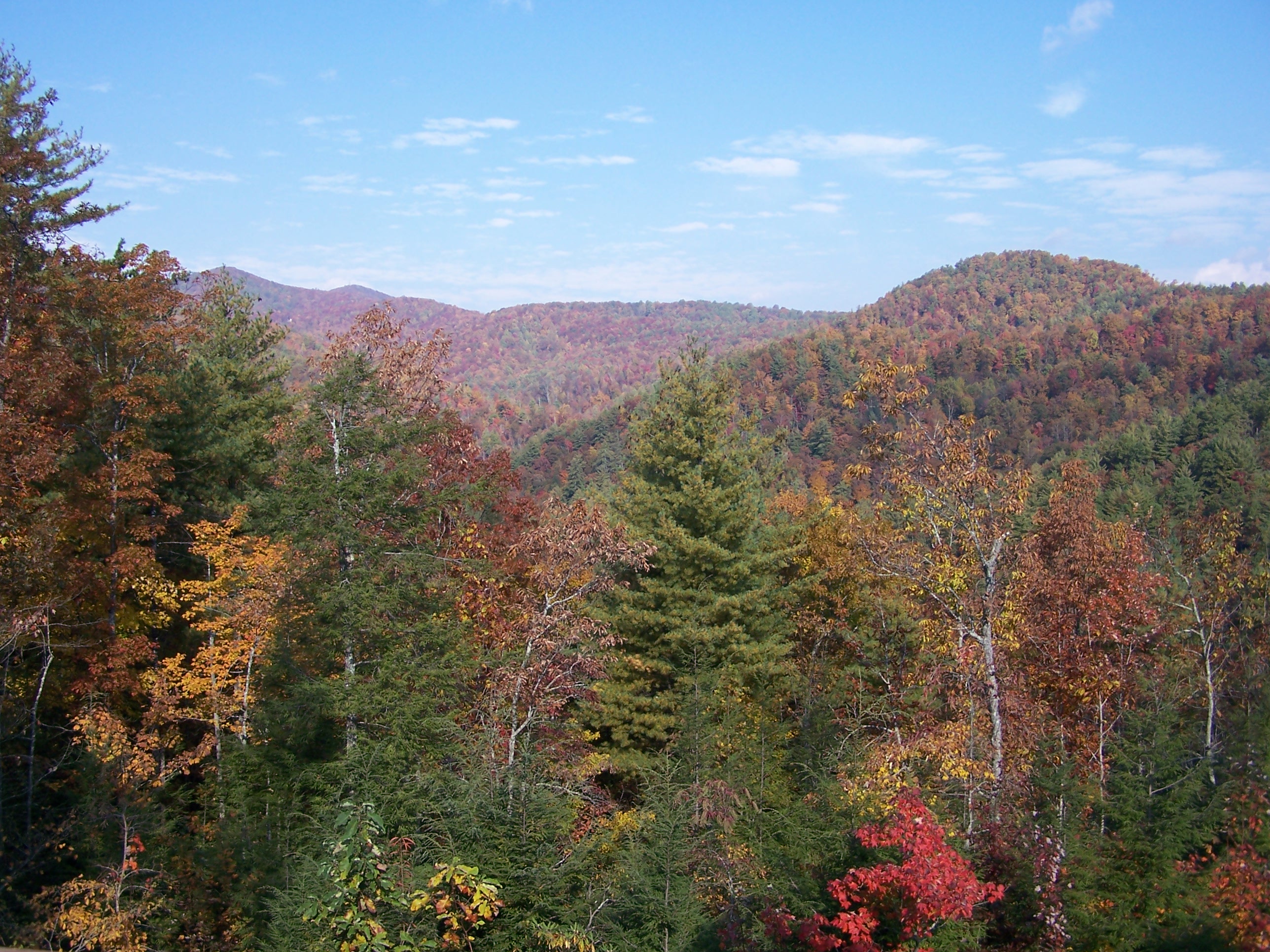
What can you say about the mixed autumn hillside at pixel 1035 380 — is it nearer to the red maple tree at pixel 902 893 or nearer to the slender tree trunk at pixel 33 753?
the slender tree trunk at pixel 33 753

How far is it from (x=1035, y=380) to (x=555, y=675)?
142 meters

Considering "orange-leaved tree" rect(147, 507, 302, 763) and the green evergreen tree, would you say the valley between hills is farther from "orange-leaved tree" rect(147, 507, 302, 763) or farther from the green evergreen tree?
"orange-leaved tree" rect(147, 507, 302, 763)

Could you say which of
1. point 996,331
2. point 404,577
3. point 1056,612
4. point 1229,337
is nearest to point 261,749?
point 404,577

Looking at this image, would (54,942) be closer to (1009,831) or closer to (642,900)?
(642,900)

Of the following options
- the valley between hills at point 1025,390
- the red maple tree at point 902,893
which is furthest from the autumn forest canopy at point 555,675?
the valley between hills at point 1025,390

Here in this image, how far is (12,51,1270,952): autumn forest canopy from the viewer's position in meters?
7.45

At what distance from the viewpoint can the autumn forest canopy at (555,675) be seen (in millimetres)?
7453

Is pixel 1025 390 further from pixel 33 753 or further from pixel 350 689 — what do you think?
pixel 33 753

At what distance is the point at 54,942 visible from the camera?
392 inches

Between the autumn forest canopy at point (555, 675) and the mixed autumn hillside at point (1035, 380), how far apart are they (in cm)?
7643

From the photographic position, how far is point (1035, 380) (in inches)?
5418

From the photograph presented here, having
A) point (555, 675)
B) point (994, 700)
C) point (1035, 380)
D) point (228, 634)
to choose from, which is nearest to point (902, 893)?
point (994, 700)

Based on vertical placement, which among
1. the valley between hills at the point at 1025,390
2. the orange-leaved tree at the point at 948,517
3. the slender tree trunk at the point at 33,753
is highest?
the valley between hills at the point at 1025,390

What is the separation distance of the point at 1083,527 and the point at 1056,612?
2370mm
